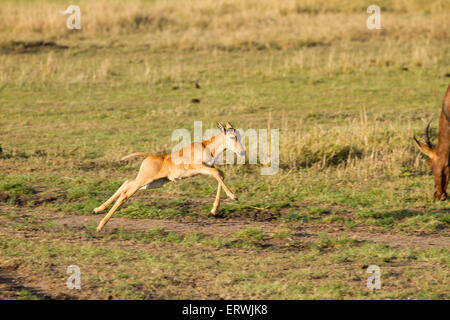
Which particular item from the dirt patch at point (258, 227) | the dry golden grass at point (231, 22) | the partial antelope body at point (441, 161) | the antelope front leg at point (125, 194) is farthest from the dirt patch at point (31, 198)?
the dry golden grass at point (231, 22)

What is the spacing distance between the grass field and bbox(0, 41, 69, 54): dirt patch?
0.19 ft

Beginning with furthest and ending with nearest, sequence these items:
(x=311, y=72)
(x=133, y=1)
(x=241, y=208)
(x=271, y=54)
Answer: (x=133, y=1), (x=271, y=54), (x=311, y=72), (x=241, y=208)

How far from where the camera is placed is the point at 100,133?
1088cm

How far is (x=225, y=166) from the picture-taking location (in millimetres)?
8938

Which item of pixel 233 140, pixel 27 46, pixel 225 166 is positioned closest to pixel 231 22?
pixel 27 46

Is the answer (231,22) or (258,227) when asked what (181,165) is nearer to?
(258,227)

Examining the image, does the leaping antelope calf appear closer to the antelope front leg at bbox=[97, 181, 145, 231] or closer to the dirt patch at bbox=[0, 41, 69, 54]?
the antelope front leg at bbox=[97, 181, 145, 231]

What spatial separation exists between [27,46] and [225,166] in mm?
10419

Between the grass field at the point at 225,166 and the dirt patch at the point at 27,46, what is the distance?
6cm

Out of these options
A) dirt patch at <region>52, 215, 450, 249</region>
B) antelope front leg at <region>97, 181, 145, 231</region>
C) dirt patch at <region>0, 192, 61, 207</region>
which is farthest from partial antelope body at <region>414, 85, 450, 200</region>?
dirt patch at <region>0, 192, 61, 207</region>

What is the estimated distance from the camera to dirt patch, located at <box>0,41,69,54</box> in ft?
56.6
